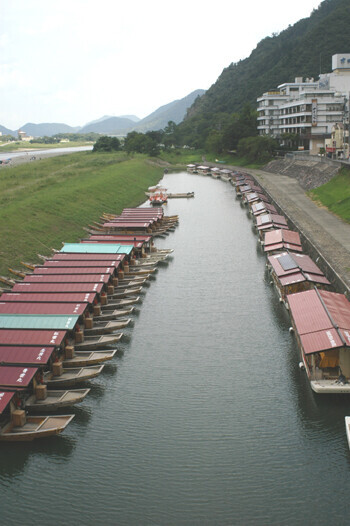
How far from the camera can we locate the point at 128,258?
4778cm

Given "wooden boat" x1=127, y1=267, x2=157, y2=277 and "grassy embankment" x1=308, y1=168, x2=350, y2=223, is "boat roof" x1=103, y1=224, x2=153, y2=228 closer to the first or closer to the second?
"wooden boat" x1=127, y1=267, x2=157, y2=277

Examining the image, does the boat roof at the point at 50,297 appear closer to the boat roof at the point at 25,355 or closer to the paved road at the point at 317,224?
the boat roof at the point at 25,355

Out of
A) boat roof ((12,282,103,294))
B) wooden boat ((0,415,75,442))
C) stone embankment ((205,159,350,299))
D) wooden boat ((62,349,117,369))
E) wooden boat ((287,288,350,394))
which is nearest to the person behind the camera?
wooden boat ((0,415,75,442))

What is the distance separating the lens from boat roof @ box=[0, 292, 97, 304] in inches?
1364

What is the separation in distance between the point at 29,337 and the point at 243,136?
415ft

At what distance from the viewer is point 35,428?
76.9 feet

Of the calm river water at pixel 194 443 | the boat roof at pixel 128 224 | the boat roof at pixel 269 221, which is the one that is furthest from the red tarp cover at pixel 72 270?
the boat roof at pixel 269 221

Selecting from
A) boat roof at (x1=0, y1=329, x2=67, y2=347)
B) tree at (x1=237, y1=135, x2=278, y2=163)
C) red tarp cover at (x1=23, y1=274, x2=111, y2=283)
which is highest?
tree at (x1=237, y1=135, x2=278, y2=163)

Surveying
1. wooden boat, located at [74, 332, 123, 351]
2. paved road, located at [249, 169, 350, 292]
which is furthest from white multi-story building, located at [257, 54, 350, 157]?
wooden boat, located at [74, 332, 123, 351]

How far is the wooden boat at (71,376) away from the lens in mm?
27092

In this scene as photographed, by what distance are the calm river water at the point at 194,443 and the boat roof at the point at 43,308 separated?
3624mm

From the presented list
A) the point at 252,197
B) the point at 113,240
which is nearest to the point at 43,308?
the point at 113,240

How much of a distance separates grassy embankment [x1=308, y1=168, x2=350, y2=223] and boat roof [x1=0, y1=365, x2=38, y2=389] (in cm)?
4154

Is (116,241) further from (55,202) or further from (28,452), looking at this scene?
(28,452)
